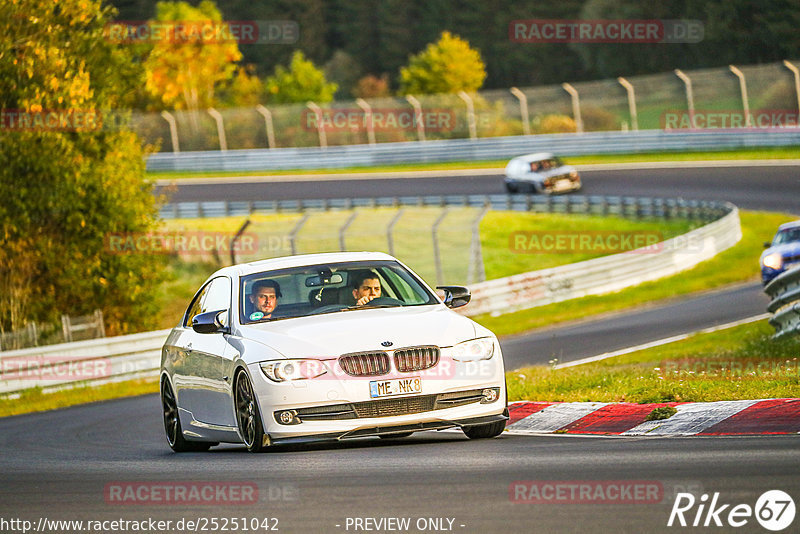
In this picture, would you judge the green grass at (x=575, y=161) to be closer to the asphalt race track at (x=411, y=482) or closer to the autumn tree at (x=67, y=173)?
the autumn tree at (x=67, y=173)

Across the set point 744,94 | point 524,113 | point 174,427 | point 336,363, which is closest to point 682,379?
point 336,363

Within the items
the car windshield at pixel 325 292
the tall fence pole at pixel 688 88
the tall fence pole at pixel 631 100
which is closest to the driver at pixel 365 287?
the car windshield at pixel 325 292

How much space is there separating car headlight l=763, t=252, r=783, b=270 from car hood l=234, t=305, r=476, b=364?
1373 cm

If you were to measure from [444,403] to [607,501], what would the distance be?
298cm

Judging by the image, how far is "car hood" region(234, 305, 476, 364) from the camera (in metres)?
9.32

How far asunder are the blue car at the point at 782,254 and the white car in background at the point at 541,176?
2167 centimetres

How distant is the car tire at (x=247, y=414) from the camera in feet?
31.0

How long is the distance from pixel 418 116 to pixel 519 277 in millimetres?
28673

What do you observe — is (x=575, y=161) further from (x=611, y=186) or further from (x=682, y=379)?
(x=682, y=379)

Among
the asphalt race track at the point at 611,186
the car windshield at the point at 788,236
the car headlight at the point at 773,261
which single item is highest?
the car windshield at the point at 788,236

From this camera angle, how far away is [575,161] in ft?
174

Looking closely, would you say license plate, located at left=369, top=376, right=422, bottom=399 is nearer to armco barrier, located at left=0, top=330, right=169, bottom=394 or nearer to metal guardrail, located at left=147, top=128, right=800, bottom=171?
armco barrier, located at left=0, top=330, right=169, bottom=394

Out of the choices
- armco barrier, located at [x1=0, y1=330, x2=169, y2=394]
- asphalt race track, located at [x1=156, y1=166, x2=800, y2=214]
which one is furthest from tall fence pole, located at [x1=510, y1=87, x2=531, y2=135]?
armco barrier, located at [x1=0, y1=330, x2=169, y2=394]

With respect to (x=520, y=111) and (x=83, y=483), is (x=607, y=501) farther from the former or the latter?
(x=520, y=111)
